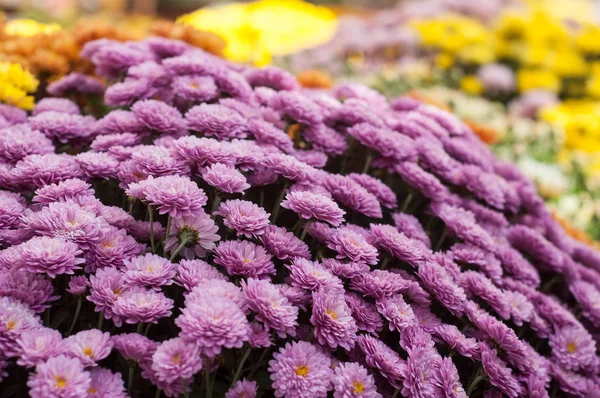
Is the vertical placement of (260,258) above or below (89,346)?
above

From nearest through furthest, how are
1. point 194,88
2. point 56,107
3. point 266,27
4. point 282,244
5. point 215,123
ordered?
point 282,244
point 215,123
point 194,88
point 56,107
point 266,27

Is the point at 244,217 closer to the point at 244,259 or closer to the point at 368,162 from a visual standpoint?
the point at 244,259

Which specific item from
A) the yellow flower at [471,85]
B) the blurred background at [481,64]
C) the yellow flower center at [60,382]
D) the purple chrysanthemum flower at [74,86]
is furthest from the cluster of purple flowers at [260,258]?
the yellow flower at [471,85]

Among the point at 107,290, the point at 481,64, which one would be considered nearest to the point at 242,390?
the point at 107,290

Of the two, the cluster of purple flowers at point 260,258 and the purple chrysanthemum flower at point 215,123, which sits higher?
the purple chrysanthemum flower at point 215,123

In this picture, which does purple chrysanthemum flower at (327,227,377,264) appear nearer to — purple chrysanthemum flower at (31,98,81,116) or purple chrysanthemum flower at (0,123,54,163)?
purple chrysanthemum flower at (0,123,54,163)

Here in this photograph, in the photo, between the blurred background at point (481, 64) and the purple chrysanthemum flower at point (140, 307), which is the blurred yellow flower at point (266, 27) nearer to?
the blurred background at point (481, 64)

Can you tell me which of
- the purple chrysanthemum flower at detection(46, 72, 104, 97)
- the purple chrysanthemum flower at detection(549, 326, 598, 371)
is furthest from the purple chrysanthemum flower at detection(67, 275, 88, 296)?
the purple chrysanthemum flower at detection(549, 326, 598, 371)
